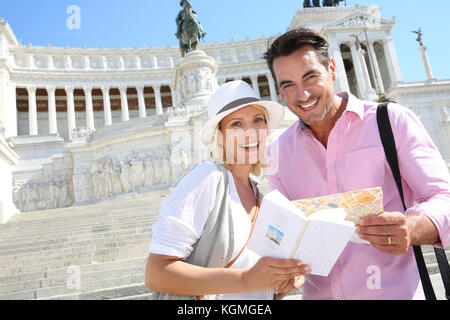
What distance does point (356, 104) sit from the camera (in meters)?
2.33

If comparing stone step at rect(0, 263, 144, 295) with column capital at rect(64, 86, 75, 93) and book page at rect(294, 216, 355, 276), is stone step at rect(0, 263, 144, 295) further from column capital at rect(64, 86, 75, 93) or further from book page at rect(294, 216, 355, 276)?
column capital at rect(64, 86, 75, 93)

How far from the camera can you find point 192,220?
75.5 inches

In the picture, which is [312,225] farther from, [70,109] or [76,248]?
[70,109]

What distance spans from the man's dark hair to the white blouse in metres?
0.95

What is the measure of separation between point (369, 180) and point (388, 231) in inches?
23.4

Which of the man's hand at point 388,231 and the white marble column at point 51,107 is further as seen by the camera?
the white marble column at point 51,107

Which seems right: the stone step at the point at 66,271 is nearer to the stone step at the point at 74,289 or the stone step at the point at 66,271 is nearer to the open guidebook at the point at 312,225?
the stone step at the point at 74,289

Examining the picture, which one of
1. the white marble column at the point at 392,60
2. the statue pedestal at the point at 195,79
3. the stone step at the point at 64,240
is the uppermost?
the white marble column at the point at 392,60

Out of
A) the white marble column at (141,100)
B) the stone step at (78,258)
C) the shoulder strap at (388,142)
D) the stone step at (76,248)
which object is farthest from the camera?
the white marble column at (141,100)

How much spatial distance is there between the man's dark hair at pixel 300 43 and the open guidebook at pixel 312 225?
1.15 meters

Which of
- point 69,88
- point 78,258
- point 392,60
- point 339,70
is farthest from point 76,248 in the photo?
point 392,60

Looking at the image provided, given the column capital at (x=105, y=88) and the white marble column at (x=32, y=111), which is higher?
the column capital at (x=105, y=88)

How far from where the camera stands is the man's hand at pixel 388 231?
164 cm

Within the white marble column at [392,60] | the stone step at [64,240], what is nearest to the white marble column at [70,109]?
the stone step at [64,240]
